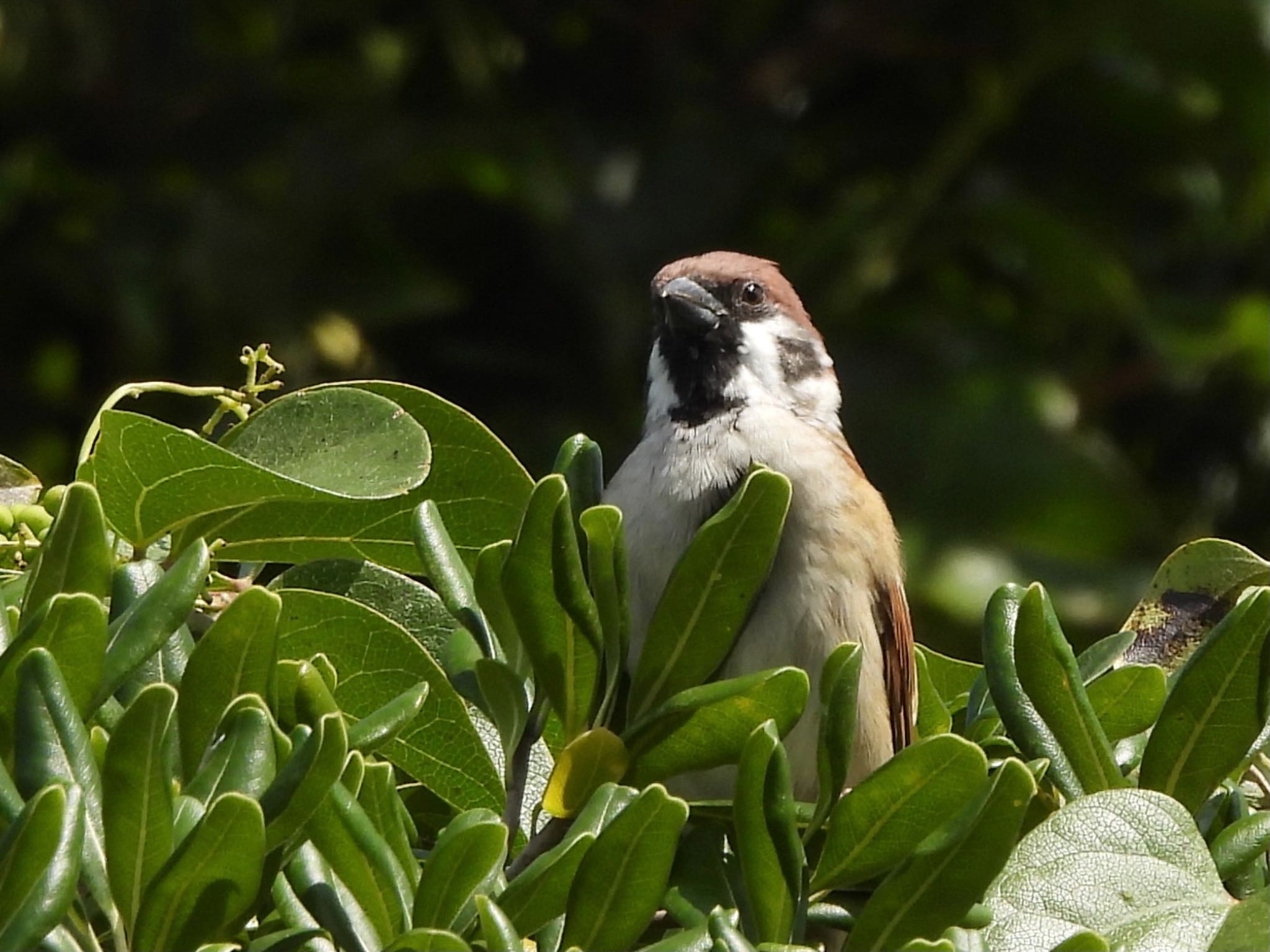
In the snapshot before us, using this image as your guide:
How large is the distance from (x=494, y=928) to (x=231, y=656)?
0.78 feet

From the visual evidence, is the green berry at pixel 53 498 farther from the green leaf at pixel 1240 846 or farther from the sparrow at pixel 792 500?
the green leaf at pixel 1240 846

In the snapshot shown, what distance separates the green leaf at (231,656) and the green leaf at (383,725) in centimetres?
7

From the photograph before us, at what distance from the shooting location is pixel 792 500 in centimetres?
203

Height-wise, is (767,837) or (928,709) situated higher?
(767,837)

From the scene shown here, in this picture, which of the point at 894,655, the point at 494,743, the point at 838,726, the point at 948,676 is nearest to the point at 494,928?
the point at 838,726

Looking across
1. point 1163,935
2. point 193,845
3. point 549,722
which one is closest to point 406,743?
point 549,722

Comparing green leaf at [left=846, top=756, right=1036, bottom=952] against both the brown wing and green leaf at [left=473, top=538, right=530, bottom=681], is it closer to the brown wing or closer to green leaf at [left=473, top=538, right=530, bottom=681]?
green leaf at [left=473, top=538, right=530, bottom=681]

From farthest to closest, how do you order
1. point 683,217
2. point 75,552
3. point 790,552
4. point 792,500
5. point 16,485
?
point 683,217 < point 790,552 < point 792,500 < point 16,485 < point 75,552

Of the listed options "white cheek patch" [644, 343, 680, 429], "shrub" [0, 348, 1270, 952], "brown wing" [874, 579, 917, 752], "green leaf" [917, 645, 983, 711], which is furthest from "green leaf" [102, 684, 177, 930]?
"white cheek patch" [644, 343, 680, 429]

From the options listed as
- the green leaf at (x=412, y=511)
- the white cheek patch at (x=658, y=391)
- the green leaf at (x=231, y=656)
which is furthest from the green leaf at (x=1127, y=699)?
the white cheek patch at (x=658, y=391)

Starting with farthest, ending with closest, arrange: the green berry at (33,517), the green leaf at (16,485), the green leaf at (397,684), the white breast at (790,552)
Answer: the white breast at (790,552) < the green leaf at (16,485) < the green berry at (33,517) < the green leaf at (397,684)

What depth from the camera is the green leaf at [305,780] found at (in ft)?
3.40

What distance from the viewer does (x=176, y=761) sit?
3.84ft

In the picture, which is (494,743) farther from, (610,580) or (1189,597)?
(1189,597)
